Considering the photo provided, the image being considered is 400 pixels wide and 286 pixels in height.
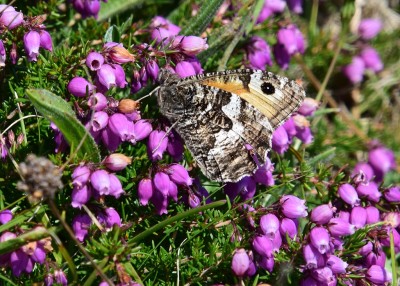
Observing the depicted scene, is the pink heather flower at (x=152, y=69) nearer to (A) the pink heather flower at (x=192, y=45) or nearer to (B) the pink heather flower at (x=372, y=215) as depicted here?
(A) the pink heather flower at (x=192, y=45)

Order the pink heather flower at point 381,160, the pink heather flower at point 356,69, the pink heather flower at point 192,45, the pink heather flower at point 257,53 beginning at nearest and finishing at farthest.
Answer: the pink heather flower at point 192,45 → the pink heather flower at point 257,53 → the pink heather flower at point 381,160 → the pink heather flower at point 356,69

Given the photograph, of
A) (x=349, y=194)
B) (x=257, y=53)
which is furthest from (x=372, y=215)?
(x=257, y=53)

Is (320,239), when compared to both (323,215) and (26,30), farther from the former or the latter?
(26,30)

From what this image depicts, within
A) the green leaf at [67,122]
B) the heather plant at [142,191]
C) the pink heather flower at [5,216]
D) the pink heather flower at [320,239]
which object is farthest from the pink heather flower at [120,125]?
the pink heather flower at [320,239]

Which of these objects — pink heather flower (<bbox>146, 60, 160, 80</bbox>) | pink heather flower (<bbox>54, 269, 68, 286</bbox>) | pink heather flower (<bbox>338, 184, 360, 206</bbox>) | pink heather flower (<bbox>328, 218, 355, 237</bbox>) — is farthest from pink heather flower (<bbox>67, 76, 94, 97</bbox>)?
pink heather flower (<bbox>338, 184, 360, 206</bbox>)

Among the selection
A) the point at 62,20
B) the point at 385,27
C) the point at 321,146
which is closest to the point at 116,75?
the point at 62,20

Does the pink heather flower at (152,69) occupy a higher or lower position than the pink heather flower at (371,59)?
higher

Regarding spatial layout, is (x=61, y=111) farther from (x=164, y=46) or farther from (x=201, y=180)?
(x=201, y=180)
